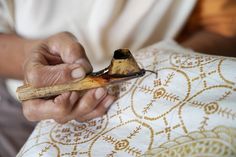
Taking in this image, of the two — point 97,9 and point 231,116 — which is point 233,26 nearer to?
point 97,9

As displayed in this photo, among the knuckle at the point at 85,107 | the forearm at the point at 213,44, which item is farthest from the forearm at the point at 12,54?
the forearm at the point at 213,44

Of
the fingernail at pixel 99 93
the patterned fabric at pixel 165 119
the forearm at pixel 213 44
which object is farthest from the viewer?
the forearm at pixel 213 44

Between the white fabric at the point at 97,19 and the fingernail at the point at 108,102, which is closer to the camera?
the fingernail at the point at 108,102

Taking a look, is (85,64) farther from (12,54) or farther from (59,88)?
(12,54)

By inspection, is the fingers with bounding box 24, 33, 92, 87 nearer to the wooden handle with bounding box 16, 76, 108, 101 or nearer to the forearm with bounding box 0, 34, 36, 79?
the wooden handle with bounding box 16, 76, 108, 101

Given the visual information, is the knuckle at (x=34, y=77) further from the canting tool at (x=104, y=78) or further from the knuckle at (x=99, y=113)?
the knuckle at (x=99, y=113)

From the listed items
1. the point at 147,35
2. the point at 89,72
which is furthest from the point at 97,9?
the point at 89,72
